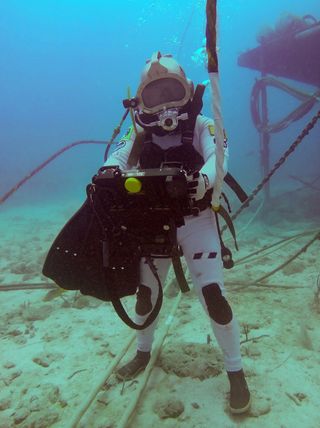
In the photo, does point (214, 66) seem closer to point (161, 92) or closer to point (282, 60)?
point (161, 92)

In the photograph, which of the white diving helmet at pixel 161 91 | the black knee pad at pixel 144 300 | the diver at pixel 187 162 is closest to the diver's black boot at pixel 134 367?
the diver at pixel 187 162

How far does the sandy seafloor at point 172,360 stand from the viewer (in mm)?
2779

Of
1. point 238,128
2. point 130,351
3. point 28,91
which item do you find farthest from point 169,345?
point 28,91

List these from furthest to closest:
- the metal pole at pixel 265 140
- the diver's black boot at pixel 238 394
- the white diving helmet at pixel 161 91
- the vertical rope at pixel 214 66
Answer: the metal pole at pixel 265 140 → the white diving helmet at pixel 161 91 → the diver's black boot at pixel 238 394 → the vertical rope at pixel 214 66

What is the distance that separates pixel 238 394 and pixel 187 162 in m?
1.89

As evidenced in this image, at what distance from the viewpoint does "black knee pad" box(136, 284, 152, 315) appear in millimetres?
3160

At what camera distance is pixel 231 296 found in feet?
15.9

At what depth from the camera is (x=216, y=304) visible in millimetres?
2721

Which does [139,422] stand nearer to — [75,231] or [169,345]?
[169,345]

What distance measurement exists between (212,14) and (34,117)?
12820 centimetres

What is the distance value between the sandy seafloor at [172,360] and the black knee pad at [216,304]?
0.73 meters

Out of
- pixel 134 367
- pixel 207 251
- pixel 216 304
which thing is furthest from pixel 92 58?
pixel 216 304

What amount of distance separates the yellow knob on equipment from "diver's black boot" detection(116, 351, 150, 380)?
6.17 ft

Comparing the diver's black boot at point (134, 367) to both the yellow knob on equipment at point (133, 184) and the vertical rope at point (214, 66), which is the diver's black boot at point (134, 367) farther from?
the vertical rope at point (214, 66)
